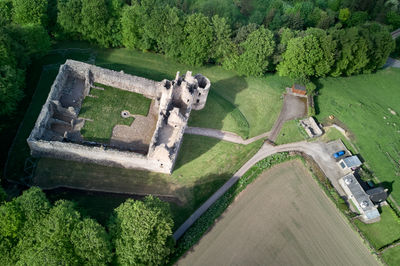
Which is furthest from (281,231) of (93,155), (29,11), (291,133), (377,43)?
(29,11)

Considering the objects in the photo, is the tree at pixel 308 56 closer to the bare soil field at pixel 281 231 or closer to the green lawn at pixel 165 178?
the bare soil field at pixel 281 231

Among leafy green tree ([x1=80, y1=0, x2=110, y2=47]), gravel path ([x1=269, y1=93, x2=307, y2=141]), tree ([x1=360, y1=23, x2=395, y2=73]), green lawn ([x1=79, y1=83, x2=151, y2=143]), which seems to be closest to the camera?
green lawn ([x1=79, y1=83, x2=151, y2=143])

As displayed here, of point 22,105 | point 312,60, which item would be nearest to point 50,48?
Answer: point 22,105

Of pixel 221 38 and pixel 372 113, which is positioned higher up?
pixel 221 38

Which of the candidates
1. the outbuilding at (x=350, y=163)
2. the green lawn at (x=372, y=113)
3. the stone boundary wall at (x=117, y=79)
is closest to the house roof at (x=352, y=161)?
the outbuilding at (x=350, y=163)

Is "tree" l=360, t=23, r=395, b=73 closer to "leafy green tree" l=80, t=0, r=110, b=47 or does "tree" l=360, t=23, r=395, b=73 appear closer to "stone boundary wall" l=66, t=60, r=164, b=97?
"stone boundary wall" l=66, t=60, r=164, b=97

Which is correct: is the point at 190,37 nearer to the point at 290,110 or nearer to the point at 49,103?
the point at 290,110

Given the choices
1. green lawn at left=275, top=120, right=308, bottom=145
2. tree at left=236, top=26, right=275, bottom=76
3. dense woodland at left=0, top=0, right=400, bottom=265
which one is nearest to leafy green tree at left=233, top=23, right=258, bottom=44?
dense woodland at left=0, top=0, right=400, bottom=265
